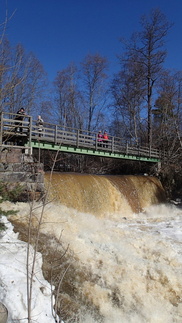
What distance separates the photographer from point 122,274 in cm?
492

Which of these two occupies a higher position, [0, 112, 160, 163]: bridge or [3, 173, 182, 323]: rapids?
[0, 112, 160, 163]: bridge

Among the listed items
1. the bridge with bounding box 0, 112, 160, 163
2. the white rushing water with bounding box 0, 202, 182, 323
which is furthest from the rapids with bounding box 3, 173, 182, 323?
the bridge with bounding box 0, 112, 160, 163

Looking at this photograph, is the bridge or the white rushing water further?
the bridge

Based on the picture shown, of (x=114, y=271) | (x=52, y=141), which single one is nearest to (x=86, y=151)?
(x=52, y=141)

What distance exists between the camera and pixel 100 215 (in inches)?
441

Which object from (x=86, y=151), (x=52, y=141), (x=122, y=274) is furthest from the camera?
(x=86, y=151)

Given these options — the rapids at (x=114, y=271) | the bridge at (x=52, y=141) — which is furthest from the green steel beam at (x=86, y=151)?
the rapids at (x=114, y=271)

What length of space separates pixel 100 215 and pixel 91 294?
7.05 m

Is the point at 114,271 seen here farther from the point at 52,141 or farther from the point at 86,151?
the point at 86,151

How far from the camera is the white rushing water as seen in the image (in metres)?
4.02

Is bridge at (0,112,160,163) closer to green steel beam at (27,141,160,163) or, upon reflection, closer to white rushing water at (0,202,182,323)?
green steel beam at (27,141,160,163)

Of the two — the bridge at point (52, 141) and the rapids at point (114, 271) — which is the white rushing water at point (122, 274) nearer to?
the rapids at point (114, 271)

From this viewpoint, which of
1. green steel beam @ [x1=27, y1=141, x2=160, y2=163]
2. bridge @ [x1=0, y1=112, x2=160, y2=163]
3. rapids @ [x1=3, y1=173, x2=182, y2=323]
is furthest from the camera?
green steel beam @ [x1=27, y1=141, x2=160, y2=163]

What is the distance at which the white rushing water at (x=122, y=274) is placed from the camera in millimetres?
4016
